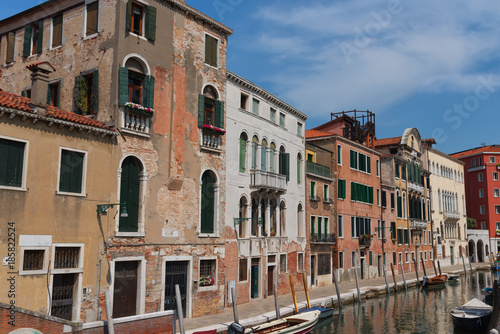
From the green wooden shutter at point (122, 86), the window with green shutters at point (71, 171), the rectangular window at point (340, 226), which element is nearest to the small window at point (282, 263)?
the rectangular window at point (340, 226)

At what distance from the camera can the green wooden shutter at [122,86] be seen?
15641mm

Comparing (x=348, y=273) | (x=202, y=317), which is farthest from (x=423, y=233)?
(x=202, y=317)

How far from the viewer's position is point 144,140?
16.4 meters

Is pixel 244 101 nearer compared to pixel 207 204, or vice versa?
pixel 207 204

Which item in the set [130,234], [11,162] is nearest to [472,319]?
[130,234]

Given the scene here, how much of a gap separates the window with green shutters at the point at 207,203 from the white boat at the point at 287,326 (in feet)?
14.1

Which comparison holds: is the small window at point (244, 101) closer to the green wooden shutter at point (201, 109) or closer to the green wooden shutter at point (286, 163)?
the green wooden shutter at point (286, 163)

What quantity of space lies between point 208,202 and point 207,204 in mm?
102

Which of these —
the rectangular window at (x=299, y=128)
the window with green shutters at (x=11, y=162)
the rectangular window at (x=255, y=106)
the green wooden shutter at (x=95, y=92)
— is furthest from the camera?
the rectangular window at (x=299, y=128)

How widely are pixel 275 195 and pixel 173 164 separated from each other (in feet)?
26.9

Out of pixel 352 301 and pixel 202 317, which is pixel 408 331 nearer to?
pixel 352 301

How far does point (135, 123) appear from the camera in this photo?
16.1 metres

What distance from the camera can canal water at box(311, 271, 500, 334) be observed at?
63.5 ft

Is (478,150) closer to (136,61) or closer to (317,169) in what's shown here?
(317,169)
